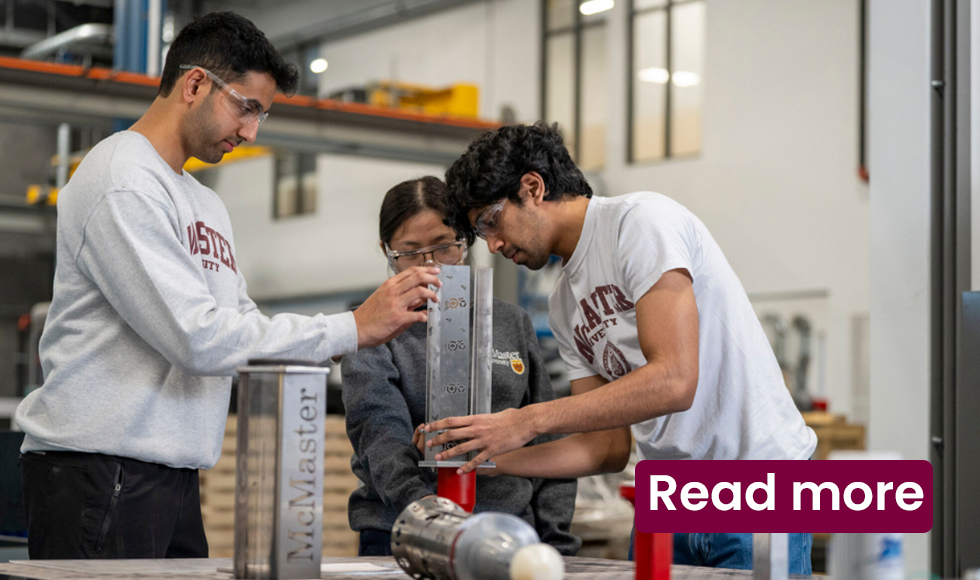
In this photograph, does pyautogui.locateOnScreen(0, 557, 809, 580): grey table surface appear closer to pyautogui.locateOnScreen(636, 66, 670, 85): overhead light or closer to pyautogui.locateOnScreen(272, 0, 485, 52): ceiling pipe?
pyautogui.locateOnScreen(636, 66, 670, 85): overhead light

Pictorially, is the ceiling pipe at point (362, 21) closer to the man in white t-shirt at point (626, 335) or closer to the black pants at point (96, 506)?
the man in white t-shirt at point (626, 335)

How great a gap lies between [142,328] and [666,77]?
9.79 meters

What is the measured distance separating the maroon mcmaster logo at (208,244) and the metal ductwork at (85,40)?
774 centimetres

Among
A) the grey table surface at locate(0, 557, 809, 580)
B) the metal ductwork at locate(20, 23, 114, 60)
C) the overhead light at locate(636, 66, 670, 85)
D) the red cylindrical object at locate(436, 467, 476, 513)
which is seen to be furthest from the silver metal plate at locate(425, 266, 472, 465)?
the overhead light at locate(636, 66, 670, 85)

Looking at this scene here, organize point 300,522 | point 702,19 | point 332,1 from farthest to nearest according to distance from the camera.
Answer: point 332,1 < point 702,19 < point 300,522

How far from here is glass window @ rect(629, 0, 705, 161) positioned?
10.6 m

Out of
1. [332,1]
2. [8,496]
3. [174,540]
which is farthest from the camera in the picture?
[332,1]

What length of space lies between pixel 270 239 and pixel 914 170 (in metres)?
11.9

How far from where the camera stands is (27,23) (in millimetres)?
12031

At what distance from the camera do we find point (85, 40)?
885 centimetres

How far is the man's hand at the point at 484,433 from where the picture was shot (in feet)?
5.20

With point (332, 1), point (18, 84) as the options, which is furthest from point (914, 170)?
point (332, 1)

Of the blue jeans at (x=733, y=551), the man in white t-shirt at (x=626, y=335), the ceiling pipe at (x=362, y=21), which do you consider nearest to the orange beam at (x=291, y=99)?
the man in white t-shirt at (x=626, y=335)

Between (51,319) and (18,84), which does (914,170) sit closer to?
(51,319)
